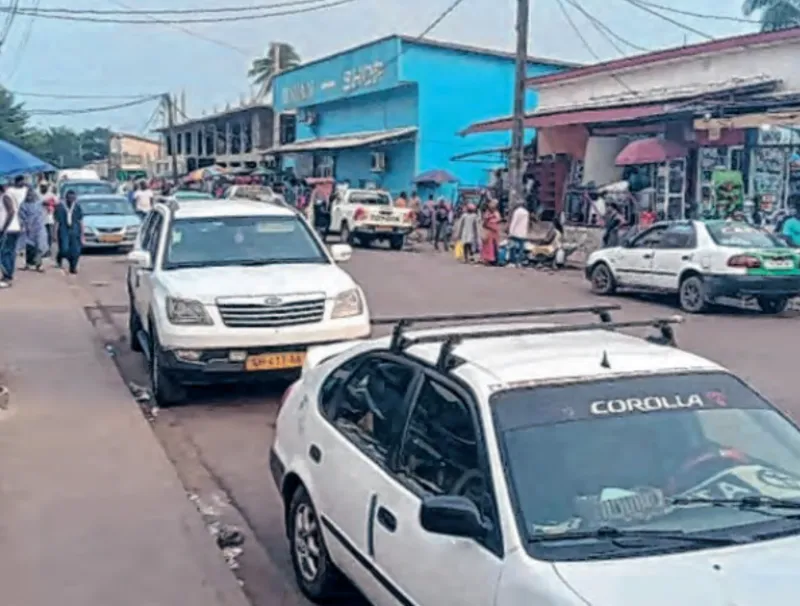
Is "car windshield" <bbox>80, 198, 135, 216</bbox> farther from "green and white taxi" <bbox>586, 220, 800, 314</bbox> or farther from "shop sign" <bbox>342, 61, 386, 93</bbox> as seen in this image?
"shop sign" <bbox>342, 61, 386, 93</bbox>

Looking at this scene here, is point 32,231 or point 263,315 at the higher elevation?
point 32,231

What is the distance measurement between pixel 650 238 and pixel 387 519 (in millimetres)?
15770

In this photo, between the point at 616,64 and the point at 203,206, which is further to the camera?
the point at 616,64

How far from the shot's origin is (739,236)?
18000mm

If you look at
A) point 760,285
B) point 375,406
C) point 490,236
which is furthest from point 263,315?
point 490,236

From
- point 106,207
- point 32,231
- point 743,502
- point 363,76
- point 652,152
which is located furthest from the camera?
point 363,76

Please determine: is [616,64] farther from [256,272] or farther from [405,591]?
[405,591]

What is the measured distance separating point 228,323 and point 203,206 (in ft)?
7.77

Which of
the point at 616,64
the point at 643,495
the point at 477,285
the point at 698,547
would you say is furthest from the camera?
the point at 616,64

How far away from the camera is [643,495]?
4.06m

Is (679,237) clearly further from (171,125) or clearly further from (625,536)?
(171,125)

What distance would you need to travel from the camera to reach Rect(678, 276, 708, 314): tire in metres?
17.9

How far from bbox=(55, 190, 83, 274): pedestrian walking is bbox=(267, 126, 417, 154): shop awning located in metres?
21.1

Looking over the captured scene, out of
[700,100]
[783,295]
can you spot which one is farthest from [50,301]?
[700,100]
